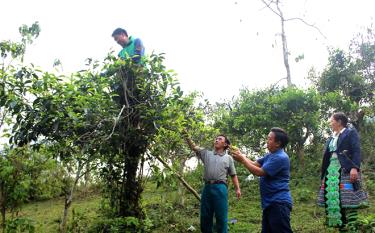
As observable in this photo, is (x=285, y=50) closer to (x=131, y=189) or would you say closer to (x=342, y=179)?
(x=342, y=179)

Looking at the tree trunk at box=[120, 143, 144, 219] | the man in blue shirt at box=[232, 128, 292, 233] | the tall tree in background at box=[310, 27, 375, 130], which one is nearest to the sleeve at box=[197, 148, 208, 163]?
the tree trunk at box=[120, 143, 144, 219]

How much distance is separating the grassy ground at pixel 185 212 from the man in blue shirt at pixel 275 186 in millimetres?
2118

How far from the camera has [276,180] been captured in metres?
3.81

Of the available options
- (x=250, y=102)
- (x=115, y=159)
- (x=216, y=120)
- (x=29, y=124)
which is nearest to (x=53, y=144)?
(x=29, y=124)

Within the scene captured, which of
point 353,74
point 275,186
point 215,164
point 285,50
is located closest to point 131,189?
point 215,164

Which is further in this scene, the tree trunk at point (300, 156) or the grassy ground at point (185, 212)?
the tree trunk at point (300, 156)

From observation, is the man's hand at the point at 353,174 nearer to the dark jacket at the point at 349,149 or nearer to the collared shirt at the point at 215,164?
the dark jacket at the point at 349,149

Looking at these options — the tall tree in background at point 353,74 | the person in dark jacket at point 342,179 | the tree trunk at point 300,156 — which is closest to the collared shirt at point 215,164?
the person in dark jacket at point 342,179

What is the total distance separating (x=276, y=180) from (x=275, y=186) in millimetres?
62

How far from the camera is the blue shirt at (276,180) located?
3.75m

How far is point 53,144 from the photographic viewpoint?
437 cm

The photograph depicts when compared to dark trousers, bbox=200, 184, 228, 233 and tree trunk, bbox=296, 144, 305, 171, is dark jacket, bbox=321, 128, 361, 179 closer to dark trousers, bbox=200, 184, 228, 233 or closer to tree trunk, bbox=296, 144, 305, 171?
dark trousers, bbox=200, 184, 228, 233

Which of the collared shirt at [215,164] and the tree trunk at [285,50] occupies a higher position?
the tree trunk at [285,50]

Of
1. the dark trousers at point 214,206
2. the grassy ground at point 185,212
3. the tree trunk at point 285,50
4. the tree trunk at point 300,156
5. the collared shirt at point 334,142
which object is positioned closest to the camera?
the collared shirt at point 334,142
